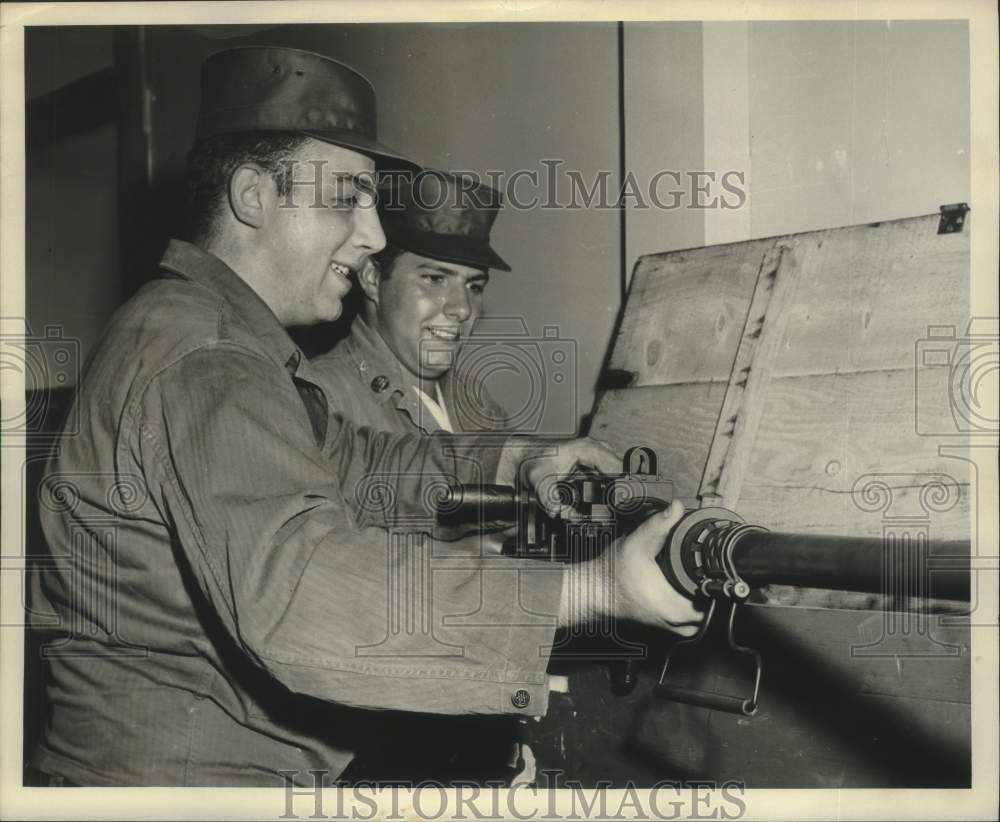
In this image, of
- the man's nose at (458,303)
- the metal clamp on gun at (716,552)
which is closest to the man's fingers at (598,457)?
the metal clamp on gun at (716,552)

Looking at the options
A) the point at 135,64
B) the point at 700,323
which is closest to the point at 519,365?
the point at 700,323

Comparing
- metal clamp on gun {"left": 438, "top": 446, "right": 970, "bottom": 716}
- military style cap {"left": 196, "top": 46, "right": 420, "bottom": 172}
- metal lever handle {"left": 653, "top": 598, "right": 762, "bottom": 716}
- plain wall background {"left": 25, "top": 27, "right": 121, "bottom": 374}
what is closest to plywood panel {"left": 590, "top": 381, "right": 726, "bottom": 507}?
metal clamp on gun {"left": 438, "top": 446, "right": 970, "bottom": 716}

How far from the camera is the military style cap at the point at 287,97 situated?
142cm

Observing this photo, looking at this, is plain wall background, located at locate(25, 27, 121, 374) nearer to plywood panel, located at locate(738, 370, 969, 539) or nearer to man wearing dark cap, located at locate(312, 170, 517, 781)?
man wearing dark cap, located at locate(312, 170, 517, 781)

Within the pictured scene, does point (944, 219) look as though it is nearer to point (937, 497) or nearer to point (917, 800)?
point (937, 497)

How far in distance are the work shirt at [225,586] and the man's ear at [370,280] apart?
431 millimetres

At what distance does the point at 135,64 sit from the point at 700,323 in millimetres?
1567

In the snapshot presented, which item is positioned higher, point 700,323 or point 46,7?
point 46,7

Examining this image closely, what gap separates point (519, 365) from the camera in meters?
1.75

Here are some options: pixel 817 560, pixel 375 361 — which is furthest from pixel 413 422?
pixel 817 560

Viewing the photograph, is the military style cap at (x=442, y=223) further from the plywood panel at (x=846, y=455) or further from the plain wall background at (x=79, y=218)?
the plain wall background at (x=79, y=218)

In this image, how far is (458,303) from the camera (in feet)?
5.77

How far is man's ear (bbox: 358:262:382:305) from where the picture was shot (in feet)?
5.68

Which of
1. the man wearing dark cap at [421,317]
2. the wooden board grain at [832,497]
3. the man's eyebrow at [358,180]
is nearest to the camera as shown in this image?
the wooden board grain at [832,497]
